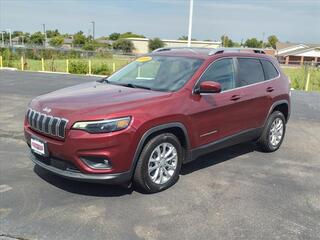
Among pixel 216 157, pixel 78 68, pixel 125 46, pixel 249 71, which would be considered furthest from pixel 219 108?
pixel 125 46

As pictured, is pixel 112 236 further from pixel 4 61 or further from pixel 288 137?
pixel 4 61

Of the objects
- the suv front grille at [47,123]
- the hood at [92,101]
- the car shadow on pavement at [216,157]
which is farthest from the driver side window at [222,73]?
the suv front grille at [47,123]

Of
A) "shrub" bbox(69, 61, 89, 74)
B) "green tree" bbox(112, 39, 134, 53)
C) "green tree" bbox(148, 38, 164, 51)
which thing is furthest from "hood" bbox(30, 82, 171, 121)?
"green tree" bbox(112, 39, 134, 53)

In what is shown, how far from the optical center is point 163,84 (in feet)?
15.8

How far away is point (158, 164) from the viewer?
446cm

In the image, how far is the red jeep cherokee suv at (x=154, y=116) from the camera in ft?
12.8

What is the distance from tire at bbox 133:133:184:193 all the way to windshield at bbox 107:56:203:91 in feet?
2.30

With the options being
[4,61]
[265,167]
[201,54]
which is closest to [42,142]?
[201,54]

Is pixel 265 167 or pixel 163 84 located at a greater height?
pixel 163 84

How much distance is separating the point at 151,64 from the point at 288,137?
3589mm

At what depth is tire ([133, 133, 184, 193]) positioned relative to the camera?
4.23m

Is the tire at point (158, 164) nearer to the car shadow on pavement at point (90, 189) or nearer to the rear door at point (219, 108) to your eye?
the car shadow on pavement at point (90, 189)

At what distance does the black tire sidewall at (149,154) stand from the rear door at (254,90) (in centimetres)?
145

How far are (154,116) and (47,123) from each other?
1.16 meters
